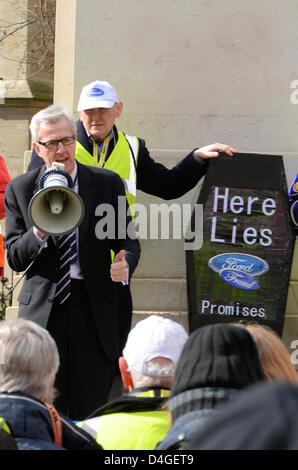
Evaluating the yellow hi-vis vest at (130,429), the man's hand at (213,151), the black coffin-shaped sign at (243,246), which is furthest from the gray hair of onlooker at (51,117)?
the yellow hi-vis vest at (130,429)

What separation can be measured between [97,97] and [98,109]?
0.23 feet

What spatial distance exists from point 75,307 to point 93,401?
45 centimetres

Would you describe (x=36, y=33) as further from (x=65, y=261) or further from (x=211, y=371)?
(x=211, y=371)

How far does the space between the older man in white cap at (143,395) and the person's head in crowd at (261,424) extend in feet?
5.39

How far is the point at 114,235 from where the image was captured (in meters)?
4.25

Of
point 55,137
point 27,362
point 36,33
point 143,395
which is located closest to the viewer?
point 27,362

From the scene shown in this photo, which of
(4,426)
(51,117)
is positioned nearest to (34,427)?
(4,426)

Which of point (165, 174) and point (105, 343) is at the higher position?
point (165, 174)

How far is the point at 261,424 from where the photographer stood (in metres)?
0.96

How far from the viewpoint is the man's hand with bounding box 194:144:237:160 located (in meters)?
4.96

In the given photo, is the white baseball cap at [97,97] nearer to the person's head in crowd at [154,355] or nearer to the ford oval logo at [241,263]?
the ford oval logo at [241,263]

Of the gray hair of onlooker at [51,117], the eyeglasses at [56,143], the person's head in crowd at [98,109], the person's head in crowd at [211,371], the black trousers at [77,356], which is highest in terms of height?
the person's head in crowd at [98,109]

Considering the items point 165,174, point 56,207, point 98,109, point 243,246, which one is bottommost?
point 243,246

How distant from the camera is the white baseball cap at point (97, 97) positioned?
16.2 feet
